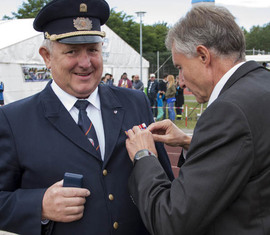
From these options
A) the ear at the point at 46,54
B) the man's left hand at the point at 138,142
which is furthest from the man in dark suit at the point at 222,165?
the ear at the point at 46,54

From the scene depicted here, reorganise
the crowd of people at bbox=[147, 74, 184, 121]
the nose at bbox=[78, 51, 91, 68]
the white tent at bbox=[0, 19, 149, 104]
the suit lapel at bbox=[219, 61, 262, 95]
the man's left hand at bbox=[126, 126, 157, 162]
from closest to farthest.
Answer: the suit lapel at bbox=[219, 61, 262, 95] < the man's left hand at bbox=[126, 126, 157, 162] < the nose at bbox=[78, 51, 91, 68] < the crowd of people at bbox=[147, 74, 184, 121] < the white tent at bbox=[0, 19, 149, 104]

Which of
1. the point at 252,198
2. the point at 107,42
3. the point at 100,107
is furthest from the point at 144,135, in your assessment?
the point at 107,42

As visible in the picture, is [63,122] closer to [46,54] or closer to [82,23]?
[46,54]

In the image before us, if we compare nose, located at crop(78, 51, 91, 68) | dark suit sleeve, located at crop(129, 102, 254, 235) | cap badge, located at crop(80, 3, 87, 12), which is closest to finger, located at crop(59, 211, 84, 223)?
dark suit sleeve, located at crop(129, 102, 254, 235)

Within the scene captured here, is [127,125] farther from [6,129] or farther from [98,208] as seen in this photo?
[6,129]

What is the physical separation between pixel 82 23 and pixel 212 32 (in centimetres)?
74

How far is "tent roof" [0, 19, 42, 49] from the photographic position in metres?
13.0

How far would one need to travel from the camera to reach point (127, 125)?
6.16 ft

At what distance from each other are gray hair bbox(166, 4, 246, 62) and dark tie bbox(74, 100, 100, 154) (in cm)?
64

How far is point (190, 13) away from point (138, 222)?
117 cm

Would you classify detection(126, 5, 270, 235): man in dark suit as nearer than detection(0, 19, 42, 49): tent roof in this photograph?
Yes

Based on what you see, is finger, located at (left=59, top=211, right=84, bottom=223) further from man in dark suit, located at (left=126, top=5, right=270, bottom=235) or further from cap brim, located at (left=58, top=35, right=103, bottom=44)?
cap brim, located at (left=58, top=35, right=103, bottom=44)

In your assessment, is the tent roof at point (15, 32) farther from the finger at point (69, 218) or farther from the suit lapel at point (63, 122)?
the finger at point (69, 218)

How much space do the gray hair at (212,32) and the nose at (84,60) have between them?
0.53 meters
